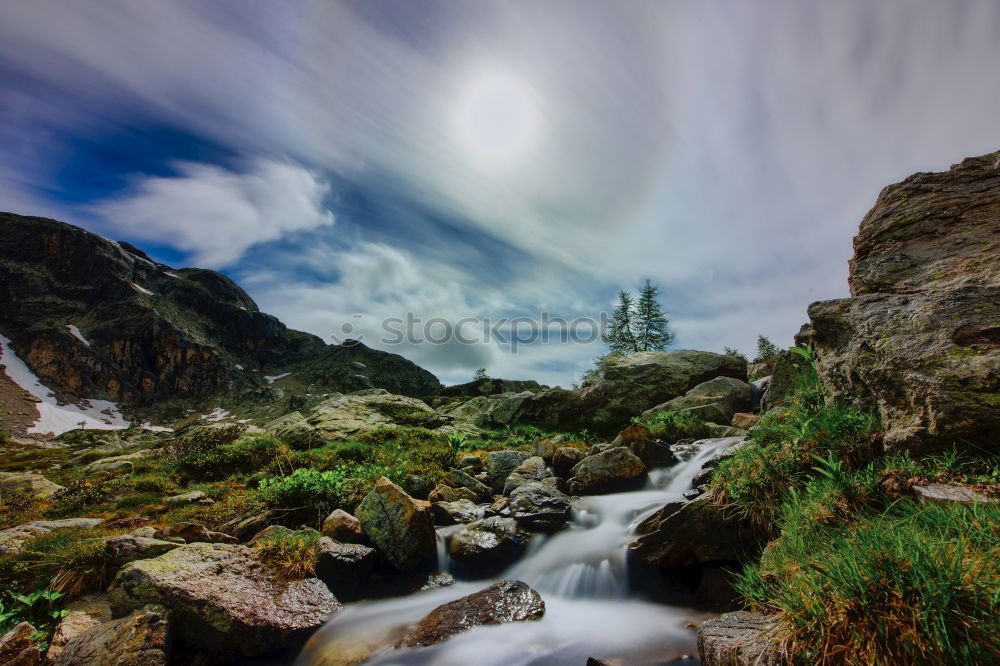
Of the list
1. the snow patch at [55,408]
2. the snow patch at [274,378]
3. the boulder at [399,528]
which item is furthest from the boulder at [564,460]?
the snow patch at [274,378]

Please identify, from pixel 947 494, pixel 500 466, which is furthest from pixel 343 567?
pixel 947 494

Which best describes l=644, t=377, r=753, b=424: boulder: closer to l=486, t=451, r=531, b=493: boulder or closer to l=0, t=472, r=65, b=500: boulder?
l=486, t=451, r=531, b=493: boulder

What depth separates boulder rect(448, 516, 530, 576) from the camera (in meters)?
8.55

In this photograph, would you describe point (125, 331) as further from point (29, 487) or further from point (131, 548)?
point (131, 548)

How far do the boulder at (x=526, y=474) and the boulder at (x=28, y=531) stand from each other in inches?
388

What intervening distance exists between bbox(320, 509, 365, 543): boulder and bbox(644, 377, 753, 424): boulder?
606 inches

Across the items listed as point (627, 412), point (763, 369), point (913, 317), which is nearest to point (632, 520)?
point (913, 317)

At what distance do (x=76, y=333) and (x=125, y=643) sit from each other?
15697 cm

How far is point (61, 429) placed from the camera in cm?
8562

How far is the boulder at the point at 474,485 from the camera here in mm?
12505

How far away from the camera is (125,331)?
114 m

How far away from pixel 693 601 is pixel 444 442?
1326 centimetres

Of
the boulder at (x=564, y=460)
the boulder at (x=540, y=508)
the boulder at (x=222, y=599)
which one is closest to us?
the boulder at (x=222, y=599)

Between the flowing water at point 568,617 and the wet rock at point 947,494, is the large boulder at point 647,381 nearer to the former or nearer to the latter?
the flowing water at point 568,617
